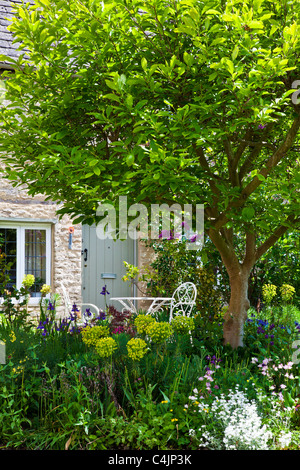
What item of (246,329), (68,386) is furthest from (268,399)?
(246,329)

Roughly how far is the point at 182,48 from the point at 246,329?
3.13 m

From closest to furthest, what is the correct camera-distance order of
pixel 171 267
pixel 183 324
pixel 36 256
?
pixel 183 324 < pixel 36 256 < pixel 171 267

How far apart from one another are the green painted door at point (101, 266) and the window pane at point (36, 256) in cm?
88

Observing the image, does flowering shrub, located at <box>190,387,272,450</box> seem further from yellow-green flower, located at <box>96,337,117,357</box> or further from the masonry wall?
the masonry wall

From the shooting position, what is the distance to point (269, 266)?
9.28m

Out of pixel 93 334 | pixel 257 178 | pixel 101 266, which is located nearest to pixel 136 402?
pixel 93 334

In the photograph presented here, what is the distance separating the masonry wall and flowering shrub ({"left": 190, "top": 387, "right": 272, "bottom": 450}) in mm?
5909

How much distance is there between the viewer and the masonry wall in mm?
8898

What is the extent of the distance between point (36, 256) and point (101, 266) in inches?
53.3

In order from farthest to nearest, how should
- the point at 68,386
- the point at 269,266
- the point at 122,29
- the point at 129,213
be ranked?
the point at 269,266
the point at 129,213
the point at 122,29
the point at 68,386

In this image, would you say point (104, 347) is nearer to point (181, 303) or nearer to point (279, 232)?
point (279, 232)

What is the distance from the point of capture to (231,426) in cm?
322

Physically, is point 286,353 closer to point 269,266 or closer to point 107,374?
point 107,374

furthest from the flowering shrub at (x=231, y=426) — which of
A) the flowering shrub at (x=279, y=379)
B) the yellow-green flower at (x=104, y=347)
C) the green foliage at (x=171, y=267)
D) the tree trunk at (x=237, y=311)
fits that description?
the green foliage at (x=171, y=267)
